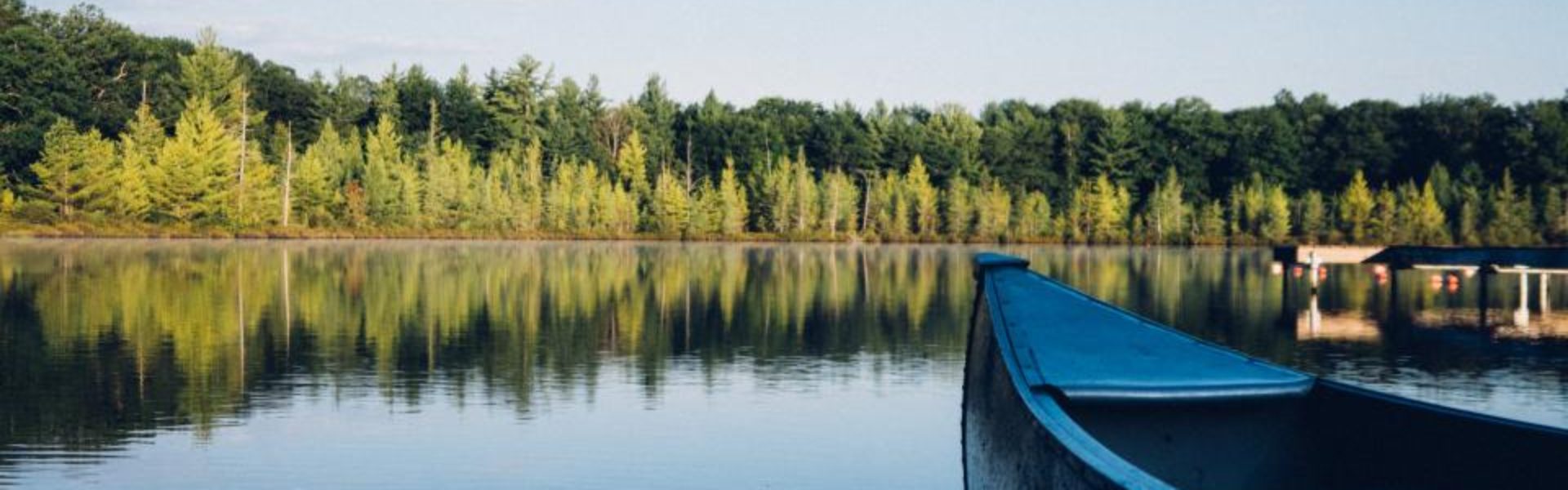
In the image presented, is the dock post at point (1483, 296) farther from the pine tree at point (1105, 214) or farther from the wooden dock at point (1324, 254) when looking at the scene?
the pine tree at point (1105, 214)

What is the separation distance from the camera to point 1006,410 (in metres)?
9.94

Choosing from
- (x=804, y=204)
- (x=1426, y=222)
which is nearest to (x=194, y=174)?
(x=804, y=204)

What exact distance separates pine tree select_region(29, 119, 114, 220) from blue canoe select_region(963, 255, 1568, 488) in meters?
79.9

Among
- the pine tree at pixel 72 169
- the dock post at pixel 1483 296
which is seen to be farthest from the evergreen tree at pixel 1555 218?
the pine tree at pixel 72 169

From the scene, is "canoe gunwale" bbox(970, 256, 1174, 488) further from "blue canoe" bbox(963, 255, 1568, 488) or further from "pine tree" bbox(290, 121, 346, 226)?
"pine tree" bbox(290, 121, 346, 226)

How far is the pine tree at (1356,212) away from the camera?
101 metres

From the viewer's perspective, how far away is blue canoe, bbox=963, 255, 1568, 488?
33.2 ft

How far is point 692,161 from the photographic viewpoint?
126875 millimetres

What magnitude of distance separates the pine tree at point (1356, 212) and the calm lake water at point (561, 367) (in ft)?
176

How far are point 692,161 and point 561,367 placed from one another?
104631 mm

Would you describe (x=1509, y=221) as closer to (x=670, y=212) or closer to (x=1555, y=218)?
(x=1555, y=218)

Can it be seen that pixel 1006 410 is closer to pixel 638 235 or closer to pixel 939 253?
pixel 939 253

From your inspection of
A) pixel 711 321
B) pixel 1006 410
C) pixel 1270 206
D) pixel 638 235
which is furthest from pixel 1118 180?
pixel 1006 410

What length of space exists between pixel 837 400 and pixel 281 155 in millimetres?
90804
